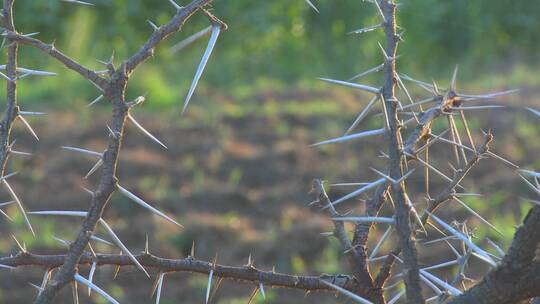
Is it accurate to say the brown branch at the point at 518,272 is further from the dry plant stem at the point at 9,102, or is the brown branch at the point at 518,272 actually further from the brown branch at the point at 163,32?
the dry plant stem at the point at 9,102

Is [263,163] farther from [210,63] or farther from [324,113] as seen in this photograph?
[210,63]

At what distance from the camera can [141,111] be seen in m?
6.98

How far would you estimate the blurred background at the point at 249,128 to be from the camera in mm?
5094

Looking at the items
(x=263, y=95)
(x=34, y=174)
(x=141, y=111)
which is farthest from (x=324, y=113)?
(x=34, y=174)

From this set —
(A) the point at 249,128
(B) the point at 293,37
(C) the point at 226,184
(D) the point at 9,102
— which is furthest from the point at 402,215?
(B) the point at 293,37

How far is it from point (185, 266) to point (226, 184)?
4.54 meters

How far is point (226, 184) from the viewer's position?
229 inches

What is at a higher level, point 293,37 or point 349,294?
point 349,294

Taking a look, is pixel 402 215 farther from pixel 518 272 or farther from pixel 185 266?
pixel 185 266

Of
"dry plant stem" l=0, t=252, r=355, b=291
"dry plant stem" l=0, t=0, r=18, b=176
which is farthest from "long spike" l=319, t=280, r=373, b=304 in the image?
"dry plant stem" l=0, t=0, r=18, b=176

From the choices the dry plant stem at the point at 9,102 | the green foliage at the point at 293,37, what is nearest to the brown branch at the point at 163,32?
the dry plant stem at the point at 9,102

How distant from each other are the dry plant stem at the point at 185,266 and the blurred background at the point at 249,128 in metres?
2.29

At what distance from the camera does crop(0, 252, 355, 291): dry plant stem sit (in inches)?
50.6

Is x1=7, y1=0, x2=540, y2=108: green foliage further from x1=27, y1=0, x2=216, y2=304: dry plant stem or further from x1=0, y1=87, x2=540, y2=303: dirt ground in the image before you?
x1=27, y1=0, x2=216, y2=304: dry plant stem
